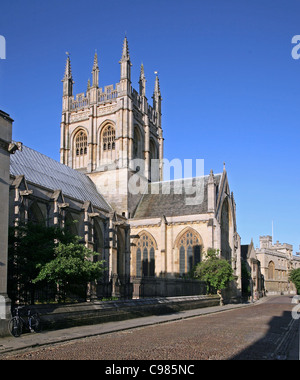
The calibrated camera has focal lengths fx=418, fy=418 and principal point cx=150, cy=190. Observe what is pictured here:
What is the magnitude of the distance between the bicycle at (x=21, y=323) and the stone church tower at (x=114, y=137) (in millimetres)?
31595

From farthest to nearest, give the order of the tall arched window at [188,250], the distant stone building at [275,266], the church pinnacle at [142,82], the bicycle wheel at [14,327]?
the distant stone building at [275,266]
the church pinnacle at [142,82]
the tall arched window at [188,250]
the bicycle wheel at [14,327]

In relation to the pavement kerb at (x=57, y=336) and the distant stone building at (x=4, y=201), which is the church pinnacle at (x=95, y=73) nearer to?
the distant stone building at (x=4, y=201)

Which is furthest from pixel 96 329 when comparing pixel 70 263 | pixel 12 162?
pixel 12 162

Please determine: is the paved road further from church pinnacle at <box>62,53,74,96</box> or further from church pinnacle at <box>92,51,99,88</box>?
church pinnacle at <box>62,53,74,96</box>

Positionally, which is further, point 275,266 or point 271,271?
point 275,266

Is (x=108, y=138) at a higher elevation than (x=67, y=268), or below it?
higher

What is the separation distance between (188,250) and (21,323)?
2999cm

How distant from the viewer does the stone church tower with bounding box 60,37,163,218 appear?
4881cm

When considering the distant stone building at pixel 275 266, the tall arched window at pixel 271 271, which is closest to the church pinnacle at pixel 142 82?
the distant stone building at pixel 275 266

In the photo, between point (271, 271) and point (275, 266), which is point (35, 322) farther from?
point (275, 266)

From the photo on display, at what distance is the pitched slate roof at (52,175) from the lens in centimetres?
3531

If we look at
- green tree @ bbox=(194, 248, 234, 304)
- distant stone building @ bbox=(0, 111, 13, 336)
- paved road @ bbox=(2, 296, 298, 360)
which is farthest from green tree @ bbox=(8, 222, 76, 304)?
green tree @ bbox=(194, 248, 234, 304)

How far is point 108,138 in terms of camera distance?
2050 inches

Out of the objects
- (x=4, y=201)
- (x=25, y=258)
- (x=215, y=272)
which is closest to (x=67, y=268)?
(x=25, y=258)
